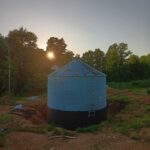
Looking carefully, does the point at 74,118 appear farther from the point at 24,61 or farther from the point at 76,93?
the point at 24,61

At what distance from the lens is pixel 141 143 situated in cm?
905

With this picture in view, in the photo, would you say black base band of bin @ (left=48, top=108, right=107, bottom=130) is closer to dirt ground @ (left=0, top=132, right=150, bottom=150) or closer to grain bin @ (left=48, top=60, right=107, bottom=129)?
grain bin @ (left=48, top=60, right=107, bottom=129)

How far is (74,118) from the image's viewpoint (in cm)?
1363

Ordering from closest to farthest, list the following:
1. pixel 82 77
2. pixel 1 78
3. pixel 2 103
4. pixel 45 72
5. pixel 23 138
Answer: pixel 23 138 → pixel 82 77 → pixel 2 103 → pixel 1 78 → pixel 45 72

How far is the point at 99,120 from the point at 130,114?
8.47ft

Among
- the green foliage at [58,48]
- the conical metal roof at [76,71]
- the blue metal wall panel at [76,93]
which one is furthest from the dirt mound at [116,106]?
the green foliage at [58,48]

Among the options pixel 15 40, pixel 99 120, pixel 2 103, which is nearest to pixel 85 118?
pixel 99 120

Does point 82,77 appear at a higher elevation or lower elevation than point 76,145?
higher

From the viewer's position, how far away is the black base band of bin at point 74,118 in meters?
13.6

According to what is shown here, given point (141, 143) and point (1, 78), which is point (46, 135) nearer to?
point (141, 143)

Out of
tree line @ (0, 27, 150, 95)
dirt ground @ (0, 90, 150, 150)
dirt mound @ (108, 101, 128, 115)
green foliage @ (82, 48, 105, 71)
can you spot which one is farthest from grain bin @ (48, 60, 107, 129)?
green foliage @ (82, 48, 105, 71)

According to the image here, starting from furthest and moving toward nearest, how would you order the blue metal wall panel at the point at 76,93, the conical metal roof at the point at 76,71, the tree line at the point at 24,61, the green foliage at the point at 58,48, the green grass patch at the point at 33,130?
1. the green foliage at the point at 58,48
2. the tree line at the point at 24,61
3. the conical metal roof at the point at 76,71
4. the blue metal wall panel at the point at 76,93
5. the green grass patch at the point at 33,130

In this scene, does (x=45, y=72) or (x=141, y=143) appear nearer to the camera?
(x=141, y=143)

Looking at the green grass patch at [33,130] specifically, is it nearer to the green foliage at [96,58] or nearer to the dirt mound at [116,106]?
the dirt mound at [116,106]
